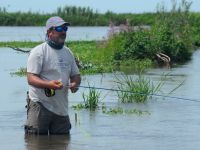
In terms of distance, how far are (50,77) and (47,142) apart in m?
Answer: 1.02

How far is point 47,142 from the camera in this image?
10.1m

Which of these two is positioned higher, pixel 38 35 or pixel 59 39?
pixel 59 39

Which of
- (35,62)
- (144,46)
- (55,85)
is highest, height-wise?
(35,62)

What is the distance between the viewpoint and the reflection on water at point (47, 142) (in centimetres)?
996

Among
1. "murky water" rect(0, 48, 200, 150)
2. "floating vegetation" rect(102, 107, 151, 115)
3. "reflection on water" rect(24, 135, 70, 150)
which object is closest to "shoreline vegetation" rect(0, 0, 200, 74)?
"murky water" rect(0, 48, 200, 150)

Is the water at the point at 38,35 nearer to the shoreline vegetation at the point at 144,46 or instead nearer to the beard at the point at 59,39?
the shoreline vegetation at the point at 144,46

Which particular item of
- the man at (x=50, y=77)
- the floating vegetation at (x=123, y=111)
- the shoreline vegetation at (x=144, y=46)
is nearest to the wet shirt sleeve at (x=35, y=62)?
the man at (x=50, y=77)

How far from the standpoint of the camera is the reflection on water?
32.7 feet

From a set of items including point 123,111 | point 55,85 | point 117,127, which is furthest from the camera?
point 123,111

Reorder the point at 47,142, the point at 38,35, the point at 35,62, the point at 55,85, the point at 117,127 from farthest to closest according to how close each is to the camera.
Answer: the point at 38,35, the point at 117,127, the point at 47,142, the point at 35,62, the point at 55,85

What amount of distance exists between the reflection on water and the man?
8.2 inches

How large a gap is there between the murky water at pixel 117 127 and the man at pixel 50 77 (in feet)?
1.29

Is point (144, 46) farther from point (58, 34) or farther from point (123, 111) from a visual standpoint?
point (58, 34)

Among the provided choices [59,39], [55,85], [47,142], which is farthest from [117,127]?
[55,85]
